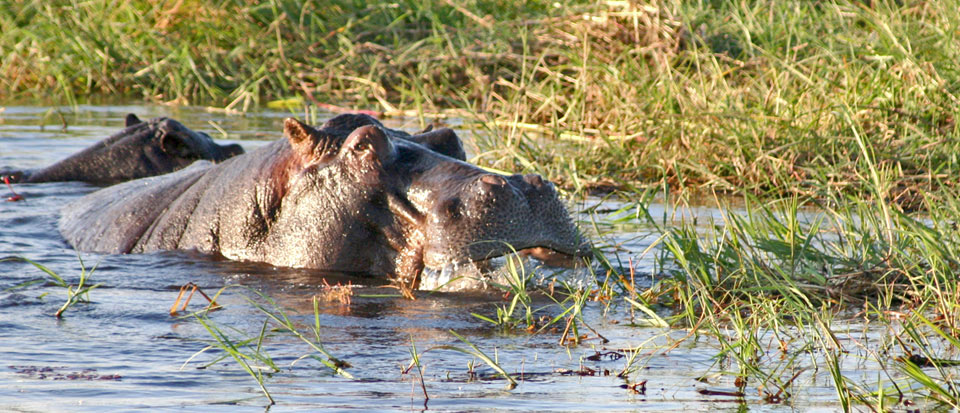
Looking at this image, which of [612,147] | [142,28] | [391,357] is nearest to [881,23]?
[612,147]

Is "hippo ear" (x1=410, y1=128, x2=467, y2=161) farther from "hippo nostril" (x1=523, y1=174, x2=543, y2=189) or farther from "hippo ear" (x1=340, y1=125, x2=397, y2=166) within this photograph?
"hippo nostril" (x1=523, y1=174, x2=543, y2=189)

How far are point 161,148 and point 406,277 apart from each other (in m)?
2.71

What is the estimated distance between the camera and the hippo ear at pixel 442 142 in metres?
4.52

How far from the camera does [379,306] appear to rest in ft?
13.1

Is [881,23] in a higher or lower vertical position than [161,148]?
higher

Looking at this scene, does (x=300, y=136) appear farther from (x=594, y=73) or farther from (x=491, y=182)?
(x=594, y=73)

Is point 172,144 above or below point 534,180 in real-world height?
below

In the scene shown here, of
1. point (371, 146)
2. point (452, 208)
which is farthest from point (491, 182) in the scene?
point (371, 146)

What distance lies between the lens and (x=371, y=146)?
169 inches

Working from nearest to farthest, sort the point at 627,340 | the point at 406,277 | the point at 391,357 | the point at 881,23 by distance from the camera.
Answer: the point at 391,357, the point at 627,340, the point at 406,277, the point at 881,23

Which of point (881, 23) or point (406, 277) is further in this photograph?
point (881, 23)

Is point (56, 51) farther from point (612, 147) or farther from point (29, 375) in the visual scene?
point (29, 375)

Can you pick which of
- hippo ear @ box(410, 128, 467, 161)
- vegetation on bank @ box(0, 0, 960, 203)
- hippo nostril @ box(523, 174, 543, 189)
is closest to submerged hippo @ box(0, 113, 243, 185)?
vegetation on bank @ box(0, 0, 960, 203)

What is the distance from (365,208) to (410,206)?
0.56 ft
